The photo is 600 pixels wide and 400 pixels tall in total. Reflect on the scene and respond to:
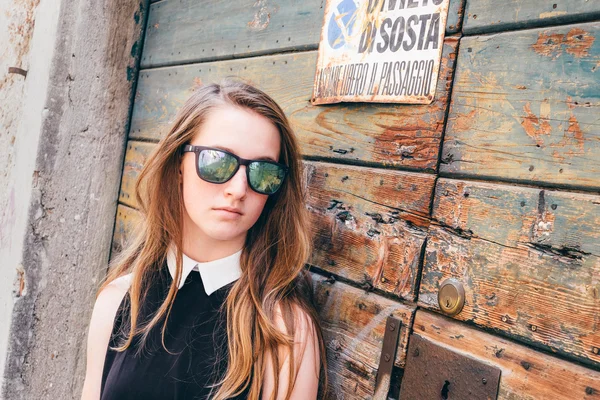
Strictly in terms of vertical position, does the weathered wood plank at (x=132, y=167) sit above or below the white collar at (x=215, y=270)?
above

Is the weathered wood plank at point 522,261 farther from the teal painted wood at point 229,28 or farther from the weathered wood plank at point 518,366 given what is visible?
the teal painted wood at point 229,28

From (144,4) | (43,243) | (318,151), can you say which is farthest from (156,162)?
(144,4)

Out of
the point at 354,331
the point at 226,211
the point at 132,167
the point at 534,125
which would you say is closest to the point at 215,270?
the point at 226,211

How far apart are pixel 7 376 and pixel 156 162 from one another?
155 centimetres

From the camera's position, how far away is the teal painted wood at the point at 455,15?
134cm

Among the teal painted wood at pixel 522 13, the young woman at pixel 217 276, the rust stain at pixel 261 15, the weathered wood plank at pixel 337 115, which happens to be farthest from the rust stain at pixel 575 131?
the rust stain at pixel 261 15

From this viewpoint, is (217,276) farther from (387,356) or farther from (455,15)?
(455,15)

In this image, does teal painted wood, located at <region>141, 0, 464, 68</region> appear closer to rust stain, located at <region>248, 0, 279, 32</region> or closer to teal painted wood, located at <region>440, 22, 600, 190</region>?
rust stain, located at <region>248, 0, 279, 32</region>

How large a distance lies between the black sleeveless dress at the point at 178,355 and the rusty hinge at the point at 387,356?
356 millimetres

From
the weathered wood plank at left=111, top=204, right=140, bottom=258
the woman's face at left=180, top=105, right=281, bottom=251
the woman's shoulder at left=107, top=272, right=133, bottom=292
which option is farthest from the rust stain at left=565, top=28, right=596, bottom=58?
the weathered wood plank at left=111, top=204, right=140, bottom=258

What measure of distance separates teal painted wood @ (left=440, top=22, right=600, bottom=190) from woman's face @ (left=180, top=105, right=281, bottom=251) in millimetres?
472

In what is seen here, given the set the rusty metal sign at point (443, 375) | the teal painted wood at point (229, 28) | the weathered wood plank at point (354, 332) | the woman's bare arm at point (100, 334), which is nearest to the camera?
the rusty metal sign at point (443, 375)

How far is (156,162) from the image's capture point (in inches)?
59.4

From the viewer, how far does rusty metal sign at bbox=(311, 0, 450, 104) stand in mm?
1385
